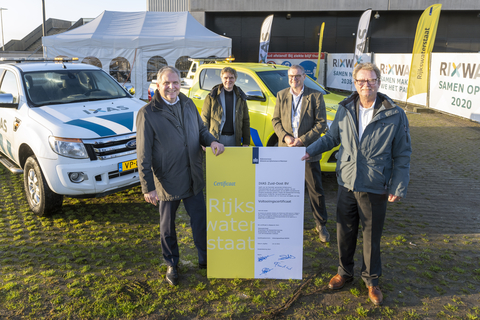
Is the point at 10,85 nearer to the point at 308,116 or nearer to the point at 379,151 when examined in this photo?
the point at 308,116

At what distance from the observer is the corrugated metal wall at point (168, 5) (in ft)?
90.1

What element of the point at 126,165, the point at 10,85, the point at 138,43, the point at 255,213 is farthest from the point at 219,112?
the point at 138,43

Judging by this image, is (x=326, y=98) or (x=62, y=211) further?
(x=326, y=98)

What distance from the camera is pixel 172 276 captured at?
3.43 metres

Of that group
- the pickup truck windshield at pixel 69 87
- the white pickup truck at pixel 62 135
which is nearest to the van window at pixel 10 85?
the white pickup truck at pixel 62 135

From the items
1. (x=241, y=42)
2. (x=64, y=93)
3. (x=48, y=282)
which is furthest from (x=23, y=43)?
(x=48, y=282)

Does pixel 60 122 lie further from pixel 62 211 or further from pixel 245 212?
pixel 245 212

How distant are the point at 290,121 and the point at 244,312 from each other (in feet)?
7.15

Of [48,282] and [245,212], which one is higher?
[245,212]

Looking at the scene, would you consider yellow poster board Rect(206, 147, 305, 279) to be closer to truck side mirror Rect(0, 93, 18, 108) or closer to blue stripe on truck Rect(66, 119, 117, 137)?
blue stripe on truck Rect(66, 119, 117, 137)

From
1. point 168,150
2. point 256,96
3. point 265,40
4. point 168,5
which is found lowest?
point 168,150

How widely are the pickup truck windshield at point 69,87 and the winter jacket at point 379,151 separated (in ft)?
13.3

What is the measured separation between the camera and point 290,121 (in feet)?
14.2

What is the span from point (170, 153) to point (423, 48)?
12.1 meters
